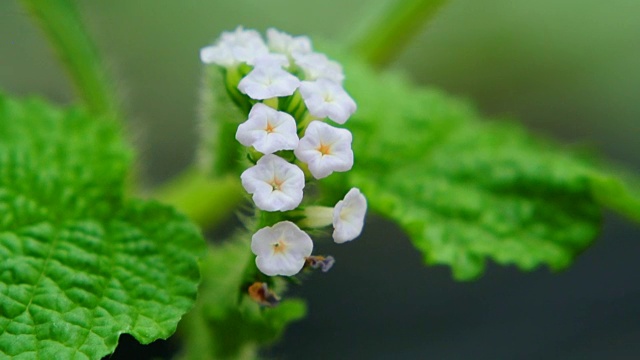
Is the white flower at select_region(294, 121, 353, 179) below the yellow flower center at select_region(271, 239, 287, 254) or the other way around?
the other way around

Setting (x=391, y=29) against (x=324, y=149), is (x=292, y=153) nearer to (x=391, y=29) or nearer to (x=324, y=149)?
(x=324, y=149)

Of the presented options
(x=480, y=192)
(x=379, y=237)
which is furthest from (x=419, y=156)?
(x=379, y=237)

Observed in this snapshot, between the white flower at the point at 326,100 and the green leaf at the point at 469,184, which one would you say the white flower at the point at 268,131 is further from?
the green leaf at the point at 469,184

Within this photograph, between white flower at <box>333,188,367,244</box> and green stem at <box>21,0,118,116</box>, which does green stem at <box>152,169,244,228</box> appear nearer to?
green stem at <box>21,0,118,116</box>

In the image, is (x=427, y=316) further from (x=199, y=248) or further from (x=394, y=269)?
(x=199, y=248)

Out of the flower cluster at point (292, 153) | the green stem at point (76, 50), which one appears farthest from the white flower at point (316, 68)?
the green stem at point (76, 50)

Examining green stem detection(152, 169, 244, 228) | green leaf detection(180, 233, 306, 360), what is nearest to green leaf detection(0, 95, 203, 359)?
green leaf detection(180, 233, 306, 360)

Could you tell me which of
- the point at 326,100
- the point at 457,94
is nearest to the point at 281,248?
the point at 326,100
